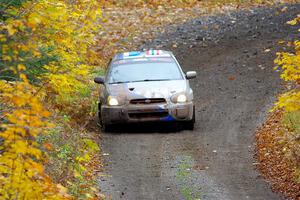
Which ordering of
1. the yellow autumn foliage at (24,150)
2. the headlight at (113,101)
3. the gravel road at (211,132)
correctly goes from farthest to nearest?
the headlight at (113,101) → the gravel road at (211,132) → the yellow autumn foliage at (24,150)

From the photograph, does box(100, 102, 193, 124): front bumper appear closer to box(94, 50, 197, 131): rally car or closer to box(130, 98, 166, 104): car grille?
box(94, 50, 197, 131): rally car

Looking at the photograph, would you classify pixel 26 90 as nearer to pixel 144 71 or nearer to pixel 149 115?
pixel 149 115

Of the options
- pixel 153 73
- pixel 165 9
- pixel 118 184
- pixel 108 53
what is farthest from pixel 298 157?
pixel 165 9

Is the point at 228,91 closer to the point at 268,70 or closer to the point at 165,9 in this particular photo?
the point at 268,70

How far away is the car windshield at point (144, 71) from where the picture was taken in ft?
57.8

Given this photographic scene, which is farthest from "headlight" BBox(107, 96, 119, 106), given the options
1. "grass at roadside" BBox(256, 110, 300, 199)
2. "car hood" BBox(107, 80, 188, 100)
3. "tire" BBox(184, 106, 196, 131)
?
"grass at roadside" BBox(256, 110, 300, 199)

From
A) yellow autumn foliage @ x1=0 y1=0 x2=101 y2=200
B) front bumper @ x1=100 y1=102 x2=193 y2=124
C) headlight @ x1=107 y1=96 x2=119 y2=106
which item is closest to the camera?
yellow autumn foliage @ x1=0 y1=0 x2=101 y2=200

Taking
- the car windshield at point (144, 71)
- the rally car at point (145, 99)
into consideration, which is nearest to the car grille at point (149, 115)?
the rally car at point (145, 99)

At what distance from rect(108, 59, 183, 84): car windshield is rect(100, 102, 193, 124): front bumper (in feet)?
3.05

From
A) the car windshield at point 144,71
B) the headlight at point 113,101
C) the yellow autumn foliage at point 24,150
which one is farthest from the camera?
the car windshield at point 144,71

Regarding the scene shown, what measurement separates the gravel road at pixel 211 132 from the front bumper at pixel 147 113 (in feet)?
1.22

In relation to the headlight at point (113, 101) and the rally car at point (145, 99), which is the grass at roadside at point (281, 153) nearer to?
the rally car at point (145, 99)

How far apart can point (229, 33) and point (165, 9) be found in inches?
272

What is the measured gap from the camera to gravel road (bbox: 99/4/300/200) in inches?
494
